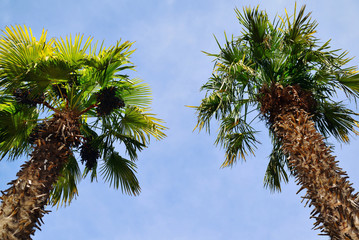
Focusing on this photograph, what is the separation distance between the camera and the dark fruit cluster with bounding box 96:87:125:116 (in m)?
7.82

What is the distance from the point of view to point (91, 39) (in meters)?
8.07

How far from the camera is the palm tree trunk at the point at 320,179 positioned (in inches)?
193

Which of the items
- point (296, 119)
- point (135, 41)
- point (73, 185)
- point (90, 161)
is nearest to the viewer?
point (296, 119)

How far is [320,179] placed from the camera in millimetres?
5441

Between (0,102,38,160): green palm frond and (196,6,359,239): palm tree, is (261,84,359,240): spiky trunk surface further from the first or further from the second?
(0,102,38,160): green palm frond

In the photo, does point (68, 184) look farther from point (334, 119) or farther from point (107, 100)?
point (334, 119)

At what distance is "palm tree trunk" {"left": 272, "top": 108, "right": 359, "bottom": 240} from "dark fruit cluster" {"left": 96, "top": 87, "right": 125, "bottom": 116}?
369cm

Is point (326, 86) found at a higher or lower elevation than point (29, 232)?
higher

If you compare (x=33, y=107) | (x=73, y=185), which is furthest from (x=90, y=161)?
(x=33, y=107)

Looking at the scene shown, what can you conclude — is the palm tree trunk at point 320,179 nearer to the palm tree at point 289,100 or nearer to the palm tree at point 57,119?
the palm tree at point 289,100

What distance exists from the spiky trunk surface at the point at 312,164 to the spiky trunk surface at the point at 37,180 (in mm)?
4161

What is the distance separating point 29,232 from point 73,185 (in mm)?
3548

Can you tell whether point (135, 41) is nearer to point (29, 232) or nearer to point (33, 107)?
point (33, 107)

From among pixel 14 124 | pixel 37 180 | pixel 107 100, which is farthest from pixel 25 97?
pixel 37 180
